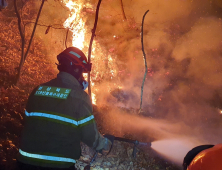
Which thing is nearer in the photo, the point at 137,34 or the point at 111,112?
the point at 111,112

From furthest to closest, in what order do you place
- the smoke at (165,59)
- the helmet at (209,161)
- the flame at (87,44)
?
the flame at (87,44), the smoke at (165,59), the helmet at (209,161)

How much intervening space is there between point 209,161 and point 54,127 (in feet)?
5.60

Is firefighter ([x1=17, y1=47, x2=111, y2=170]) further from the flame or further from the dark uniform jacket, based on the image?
the flame

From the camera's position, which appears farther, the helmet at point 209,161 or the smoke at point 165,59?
the smoke at point 165,59

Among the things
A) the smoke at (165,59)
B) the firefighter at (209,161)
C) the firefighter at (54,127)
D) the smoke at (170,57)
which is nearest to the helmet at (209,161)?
the firefighter at (209,161)

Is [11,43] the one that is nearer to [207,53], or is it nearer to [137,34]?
[137,34]

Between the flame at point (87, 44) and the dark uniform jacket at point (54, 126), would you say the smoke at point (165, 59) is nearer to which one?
the flame at point (87, 44)

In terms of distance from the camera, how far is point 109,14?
31.9 ft

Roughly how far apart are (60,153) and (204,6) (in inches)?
447

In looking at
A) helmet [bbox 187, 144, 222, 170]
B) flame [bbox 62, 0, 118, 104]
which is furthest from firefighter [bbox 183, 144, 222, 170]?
flame [bbox 62, 0, 118, 104]

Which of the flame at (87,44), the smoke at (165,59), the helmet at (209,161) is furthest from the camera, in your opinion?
the flame at (87,44)

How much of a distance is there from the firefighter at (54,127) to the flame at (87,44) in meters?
6.75

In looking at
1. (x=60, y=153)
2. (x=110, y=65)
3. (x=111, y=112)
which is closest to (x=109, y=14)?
(x=110, y=65)

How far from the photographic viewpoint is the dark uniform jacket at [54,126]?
161 cm
